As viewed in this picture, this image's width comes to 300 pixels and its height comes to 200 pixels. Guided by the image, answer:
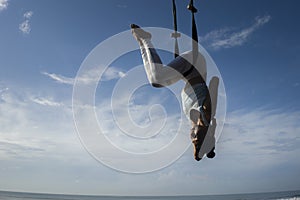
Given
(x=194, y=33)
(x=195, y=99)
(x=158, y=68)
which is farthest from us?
(x=194, y=33)

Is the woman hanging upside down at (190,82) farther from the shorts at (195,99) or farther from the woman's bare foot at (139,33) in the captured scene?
the woman's bare foot at (139,33)

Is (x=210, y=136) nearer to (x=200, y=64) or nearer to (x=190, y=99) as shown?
(x=190, y=99)

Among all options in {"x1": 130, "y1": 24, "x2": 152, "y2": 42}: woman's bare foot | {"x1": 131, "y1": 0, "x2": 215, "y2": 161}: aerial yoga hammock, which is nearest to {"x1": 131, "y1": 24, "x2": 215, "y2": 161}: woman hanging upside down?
{"x1": 131, "y1": 0, "x2": 215, "y2": 161}: aerial yoga hammock

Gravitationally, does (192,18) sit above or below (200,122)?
above

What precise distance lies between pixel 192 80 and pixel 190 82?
39mm

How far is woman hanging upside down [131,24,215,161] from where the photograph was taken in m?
3.77

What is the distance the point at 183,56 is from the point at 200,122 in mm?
915

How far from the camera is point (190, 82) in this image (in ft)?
13.1

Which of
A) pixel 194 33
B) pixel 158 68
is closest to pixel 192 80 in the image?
pixel 158 68

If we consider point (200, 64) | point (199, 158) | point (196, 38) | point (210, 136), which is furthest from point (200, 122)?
point (196, 38)

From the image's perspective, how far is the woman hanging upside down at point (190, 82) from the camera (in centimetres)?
377

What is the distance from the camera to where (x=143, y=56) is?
164 inches

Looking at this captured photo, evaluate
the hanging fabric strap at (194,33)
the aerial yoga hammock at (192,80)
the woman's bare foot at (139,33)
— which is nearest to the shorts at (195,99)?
the aerial yoga hammock at (192,80)

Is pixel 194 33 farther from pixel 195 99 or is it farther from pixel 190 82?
pixel 195 99
